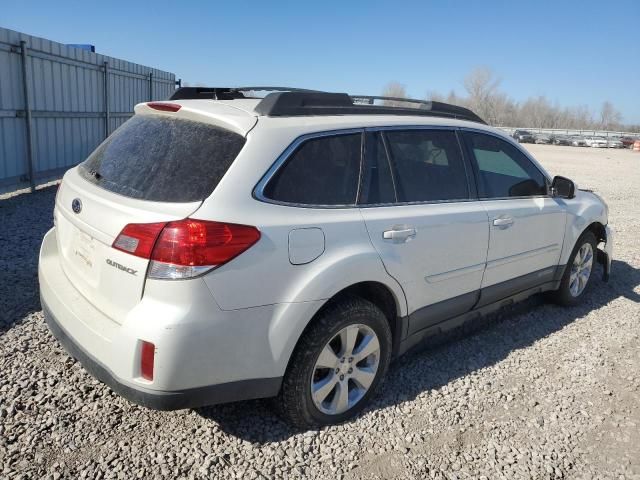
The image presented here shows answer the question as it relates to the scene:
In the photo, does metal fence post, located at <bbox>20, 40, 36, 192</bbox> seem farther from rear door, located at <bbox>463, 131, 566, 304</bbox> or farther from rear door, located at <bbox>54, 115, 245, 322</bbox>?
rear door, located at <bbox>463, 131, 566, 304</bbox>

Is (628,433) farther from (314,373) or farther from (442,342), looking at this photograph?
(314,373)

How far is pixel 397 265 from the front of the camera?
297 cm

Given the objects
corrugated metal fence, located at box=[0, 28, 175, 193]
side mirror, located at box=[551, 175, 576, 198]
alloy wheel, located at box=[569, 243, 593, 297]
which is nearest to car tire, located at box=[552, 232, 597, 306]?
alloy wheel, located at box=[569, 243, 593, 297]

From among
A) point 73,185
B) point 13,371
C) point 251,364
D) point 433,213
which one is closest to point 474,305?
point 433,213

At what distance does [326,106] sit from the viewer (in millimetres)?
2988

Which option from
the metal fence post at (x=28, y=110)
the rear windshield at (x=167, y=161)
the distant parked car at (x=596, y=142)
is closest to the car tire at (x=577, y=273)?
the rear windshield at (x=167, y=161)

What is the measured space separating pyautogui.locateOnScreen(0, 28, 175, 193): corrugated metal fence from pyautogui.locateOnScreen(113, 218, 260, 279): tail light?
714cm

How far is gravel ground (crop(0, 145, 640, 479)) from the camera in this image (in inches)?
101

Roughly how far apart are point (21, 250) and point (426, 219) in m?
4.49

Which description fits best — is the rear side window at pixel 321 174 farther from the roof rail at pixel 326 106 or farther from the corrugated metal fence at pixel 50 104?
the corrugated metal fence at pixel 50 104

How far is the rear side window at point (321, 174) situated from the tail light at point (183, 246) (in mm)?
355

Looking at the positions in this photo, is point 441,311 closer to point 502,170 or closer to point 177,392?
point 502,170

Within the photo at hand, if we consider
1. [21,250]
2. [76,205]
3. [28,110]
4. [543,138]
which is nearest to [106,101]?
[28,110]

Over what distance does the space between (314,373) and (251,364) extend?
45 cm
